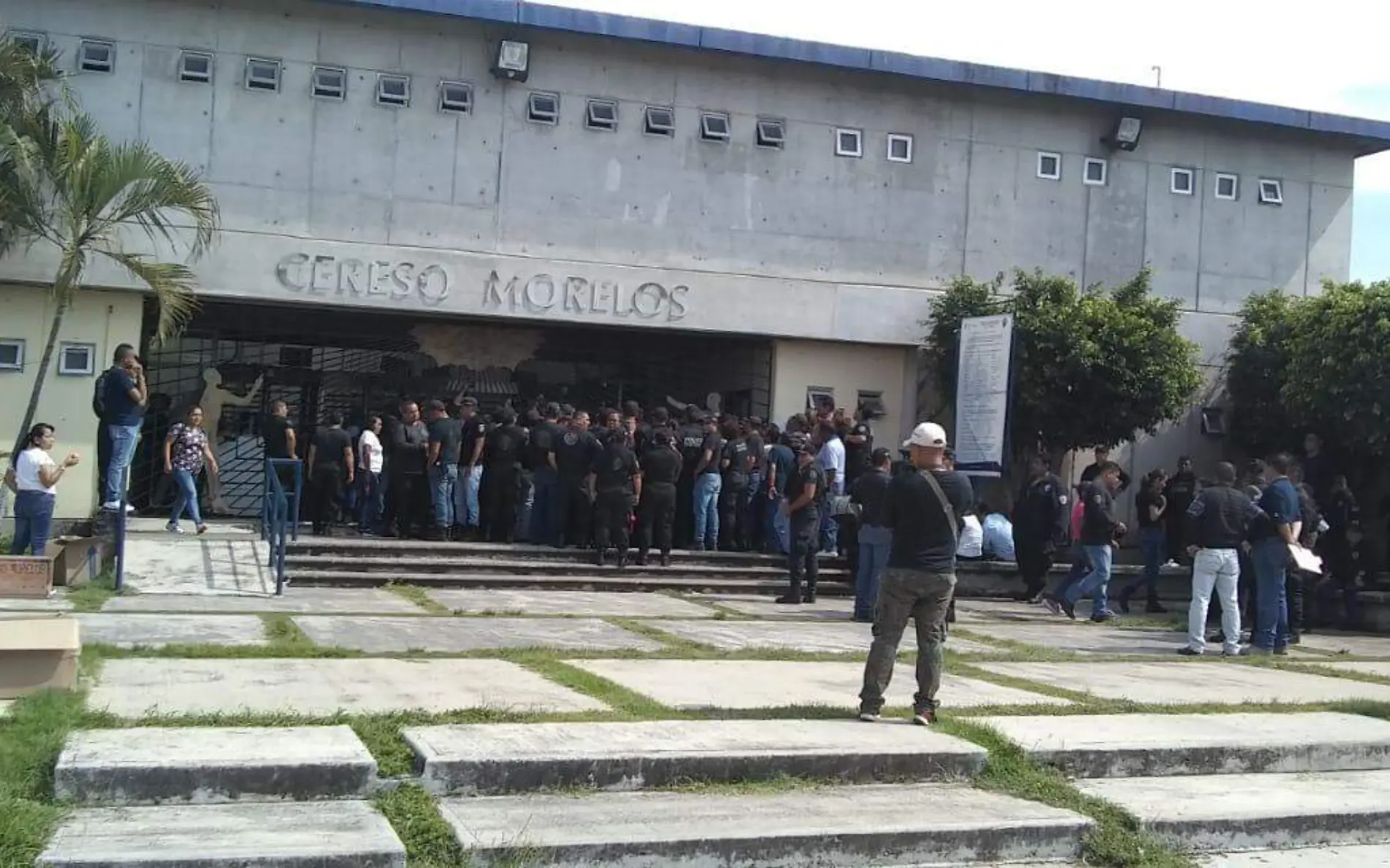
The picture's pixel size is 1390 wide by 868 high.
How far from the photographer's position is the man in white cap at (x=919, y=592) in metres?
7.60

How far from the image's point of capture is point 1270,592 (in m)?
12.6

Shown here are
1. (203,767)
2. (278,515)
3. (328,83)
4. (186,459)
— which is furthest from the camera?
(328,83)

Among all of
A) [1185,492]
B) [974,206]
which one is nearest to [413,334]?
[974,206]

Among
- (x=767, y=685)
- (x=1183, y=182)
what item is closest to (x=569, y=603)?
(x=767, y=685)

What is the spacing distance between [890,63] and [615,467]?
9189 mm

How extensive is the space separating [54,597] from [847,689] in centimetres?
714

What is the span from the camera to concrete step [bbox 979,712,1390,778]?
714 centimetres

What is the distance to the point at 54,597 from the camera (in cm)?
1195

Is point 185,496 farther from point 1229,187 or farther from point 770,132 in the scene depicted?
point 1229,187

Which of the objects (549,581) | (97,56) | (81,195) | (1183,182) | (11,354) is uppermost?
(1183,182)

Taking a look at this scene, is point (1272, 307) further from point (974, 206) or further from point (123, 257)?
point (123, 257)

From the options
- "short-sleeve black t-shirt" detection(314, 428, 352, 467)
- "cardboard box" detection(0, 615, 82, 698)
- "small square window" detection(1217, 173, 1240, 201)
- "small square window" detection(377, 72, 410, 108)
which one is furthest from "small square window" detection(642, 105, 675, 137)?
"cardboard box" detection(0, 615, 82, 698)

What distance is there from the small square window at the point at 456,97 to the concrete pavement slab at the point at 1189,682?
40.4 feet

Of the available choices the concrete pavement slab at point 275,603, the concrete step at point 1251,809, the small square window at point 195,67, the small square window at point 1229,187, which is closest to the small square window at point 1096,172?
the small square window at point 1229,187
